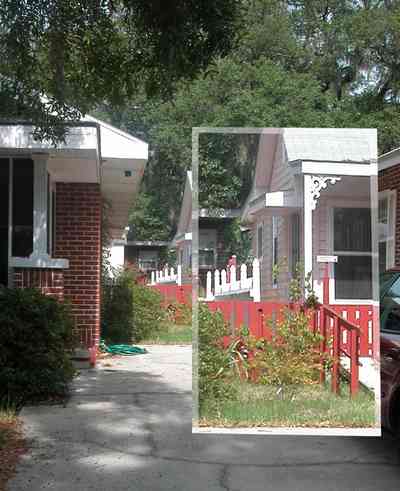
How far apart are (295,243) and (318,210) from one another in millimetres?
223

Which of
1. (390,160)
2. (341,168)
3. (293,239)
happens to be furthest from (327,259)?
(390,160)

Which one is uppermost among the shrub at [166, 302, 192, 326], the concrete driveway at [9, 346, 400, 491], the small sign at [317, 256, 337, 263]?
the small sign at [317, 256, 337, 263]

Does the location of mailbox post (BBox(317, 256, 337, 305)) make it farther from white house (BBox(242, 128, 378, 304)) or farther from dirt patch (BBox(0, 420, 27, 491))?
dirt patch (BBox(0, 420, 27, 491))

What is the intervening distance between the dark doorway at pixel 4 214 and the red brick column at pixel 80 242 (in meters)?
1.35

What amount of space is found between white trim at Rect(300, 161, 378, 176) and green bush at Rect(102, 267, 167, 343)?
1050cm

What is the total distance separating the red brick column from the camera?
11.3m

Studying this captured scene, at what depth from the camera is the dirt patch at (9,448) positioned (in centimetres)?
541

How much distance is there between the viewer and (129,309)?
581 inches

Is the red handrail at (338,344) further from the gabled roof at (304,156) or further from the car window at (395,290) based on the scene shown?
the car window at (395,290)

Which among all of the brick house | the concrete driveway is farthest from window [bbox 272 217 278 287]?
the brick house

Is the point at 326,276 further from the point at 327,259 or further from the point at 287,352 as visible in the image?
the point at 287,352

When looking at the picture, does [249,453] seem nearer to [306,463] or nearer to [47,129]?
[306,463]

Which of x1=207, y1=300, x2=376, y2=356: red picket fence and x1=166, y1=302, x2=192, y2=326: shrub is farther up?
x1=207, y1=300, x2=376, y2=356: red picket fence

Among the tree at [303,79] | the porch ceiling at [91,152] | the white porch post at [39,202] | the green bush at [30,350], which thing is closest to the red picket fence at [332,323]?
the porch ceiling at [91,152]
